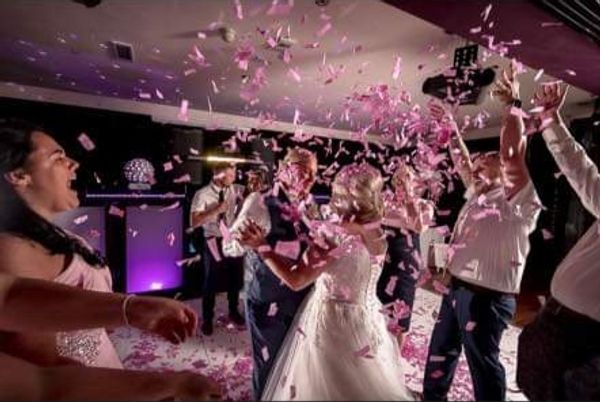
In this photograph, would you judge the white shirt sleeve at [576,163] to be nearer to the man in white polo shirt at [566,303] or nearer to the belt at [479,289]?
the man in white polo shirt at [566,303]

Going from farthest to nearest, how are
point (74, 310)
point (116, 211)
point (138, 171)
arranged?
1. point (138, 171)
2. point (116, 211)
3. point (74, 310)

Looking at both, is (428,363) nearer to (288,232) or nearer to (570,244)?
(570,244)

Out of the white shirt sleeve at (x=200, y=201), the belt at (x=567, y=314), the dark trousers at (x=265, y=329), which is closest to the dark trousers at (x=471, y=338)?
the belt at (x=567, y=314)

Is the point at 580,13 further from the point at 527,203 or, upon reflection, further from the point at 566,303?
the point at 566,303

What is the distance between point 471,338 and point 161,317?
1850 millimetres

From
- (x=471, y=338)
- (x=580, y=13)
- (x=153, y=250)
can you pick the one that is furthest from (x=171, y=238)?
(x=580, y=13)

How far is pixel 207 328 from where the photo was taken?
3346 millimetres

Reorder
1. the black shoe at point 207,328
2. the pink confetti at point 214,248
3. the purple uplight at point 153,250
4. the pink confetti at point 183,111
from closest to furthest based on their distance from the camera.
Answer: the black shoe at point 207,328, the pink confetti at point 214,248, the pink confetti at point 183,111, the purple uplight at point 153,250

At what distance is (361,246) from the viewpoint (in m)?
1.73

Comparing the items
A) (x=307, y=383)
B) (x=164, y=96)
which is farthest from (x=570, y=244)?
(x=164, y=96)

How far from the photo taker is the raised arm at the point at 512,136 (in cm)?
151

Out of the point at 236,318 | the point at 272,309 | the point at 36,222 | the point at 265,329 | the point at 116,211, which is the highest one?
the point at 36,222

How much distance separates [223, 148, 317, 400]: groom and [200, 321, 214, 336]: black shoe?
120 cm

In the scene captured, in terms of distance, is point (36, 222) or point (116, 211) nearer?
point (36, 222)
